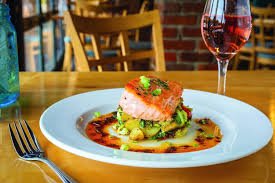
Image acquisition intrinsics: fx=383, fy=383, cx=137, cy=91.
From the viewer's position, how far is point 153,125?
0.59 m

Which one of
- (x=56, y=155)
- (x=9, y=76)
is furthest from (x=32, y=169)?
(x=9, y=76)

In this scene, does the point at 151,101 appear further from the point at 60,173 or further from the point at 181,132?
the point at 60,173

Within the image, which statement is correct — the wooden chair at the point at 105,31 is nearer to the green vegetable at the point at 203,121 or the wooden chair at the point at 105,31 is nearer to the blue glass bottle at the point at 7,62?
the blue glass bottle at the point at 7,62

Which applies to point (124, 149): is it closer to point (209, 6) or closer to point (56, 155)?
point (56, 155)

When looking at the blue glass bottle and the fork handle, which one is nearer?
the fork handle

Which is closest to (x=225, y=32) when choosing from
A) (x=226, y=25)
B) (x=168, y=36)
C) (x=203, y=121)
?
(x=226, y=25)

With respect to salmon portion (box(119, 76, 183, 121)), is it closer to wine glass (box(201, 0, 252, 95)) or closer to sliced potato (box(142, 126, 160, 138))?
sliced potato (box(142, 126, 160, 138))

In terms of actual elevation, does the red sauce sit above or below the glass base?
below

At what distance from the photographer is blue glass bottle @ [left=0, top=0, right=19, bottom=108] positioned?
0.75m

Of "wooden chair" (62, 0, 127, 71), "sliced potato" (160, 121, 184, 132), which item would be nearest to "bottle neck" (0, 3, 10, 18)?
"sliced potato" (160, 121, 184, 132)

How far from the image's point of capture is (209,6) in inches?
29.3

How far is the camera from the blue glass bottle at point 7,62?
0.75 metres

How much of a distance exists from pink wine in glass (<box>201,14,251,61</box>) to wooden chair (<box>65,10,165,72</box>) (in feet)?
1.76

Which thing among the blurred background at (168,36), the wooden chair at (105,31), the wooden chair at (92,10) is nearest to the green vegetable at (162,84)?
the wooden chair at (105,31)
